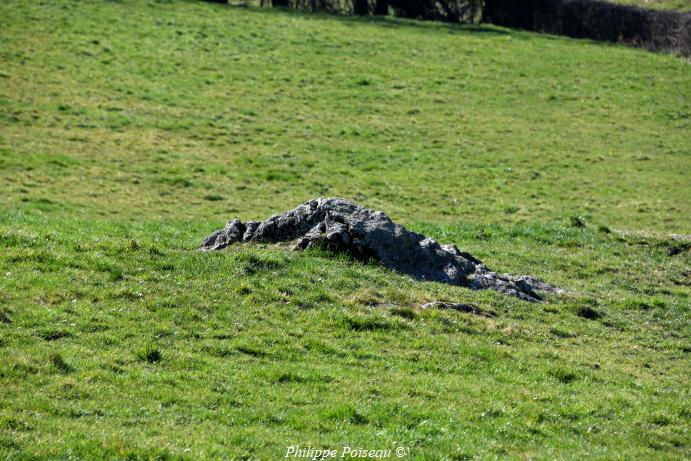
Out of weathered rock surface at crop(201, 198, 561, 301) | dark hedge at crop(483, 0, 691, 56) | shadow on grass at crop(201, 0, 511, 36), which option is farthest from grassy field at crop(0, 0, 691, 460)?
dark hedge at crop(483, 0, 691, 56)

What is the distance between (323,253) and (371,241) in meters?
1.12

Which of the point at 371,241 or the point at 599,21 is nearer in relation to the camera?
the point at 371,241

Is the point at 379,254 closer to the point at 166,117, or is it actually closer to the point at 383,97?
the point at 166,117

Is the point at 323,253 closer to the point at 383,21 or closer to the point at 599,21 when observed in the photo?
the point at 383,21

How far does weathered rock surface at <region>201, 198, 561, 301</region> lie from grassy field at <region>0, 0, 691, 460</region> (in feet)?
2.49

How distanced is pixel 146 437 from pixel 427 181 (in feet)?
90.6

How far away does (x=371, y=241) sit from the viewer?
19375mm

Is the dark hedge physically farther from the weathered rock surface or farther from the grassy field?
the weathered rock surface

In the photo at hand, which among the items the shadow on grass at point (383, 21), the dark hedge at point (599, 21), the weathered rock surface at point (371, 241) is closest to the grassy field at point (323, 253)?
the shadow on grass at point (383, 21)

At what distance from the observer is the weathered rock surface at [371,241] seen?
19375 mm

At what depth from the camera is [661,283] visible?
74.5 ft

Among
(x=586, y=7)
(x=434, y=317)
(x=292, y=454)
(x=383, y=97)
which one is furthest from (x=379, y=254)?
(x=586, y=7)

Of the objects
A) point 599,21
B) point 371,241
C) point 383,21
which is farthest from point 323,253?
point 599,21

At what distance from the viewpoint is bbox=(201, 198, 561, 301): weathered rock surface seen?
19.4 meters
